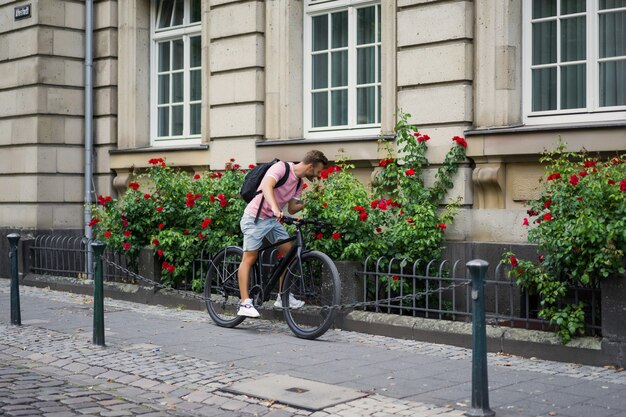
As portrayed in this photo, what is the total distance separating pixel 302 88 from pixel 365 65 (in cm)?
115

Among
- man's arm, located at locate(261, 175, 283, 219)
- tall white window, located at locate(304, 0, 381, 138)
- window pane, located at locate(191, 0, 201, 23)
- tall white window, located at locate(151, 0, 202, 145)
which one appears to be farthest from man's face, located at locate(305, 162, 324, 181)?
window pane, located at locate(191, 0, 201, 23)

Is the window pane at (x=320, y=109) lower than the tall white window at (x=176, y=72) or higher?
lower

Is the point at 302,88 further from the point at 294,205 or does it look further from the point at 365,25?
the point at 294,205

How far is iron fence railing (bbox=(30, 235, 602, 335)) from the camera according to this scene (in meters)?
8.62

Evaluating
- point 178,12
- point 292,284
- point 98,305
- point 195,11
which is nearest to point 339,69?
point 195,11

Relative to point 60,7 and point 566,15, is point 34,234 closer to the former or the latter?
point 60,7

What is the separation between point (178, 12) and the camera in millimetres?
15727

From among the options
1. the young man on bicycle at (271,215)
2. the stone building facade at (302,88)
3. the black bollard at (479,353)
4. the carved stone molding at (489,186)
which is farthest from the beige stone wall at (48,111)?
the black bollard at (479,353)

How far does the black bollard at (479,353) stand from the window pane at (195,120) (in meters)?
9.61

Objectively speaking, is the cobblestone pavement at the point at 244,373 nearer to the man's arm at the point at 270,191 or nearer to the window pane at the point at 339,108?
the man's arm at the point at 270,191

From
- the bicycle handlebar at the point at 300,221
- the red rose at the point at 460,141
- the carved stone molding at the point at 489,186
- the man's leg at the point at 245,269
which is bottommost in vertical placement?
the man's leg at the point at 245,269

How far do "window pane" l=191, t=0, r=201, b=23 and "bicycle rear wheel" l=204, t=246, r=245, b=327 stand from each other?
6.02 meters

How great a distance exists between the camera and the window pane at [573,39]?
10.5 metres

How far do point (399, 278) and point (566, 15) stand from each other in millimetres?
3581
